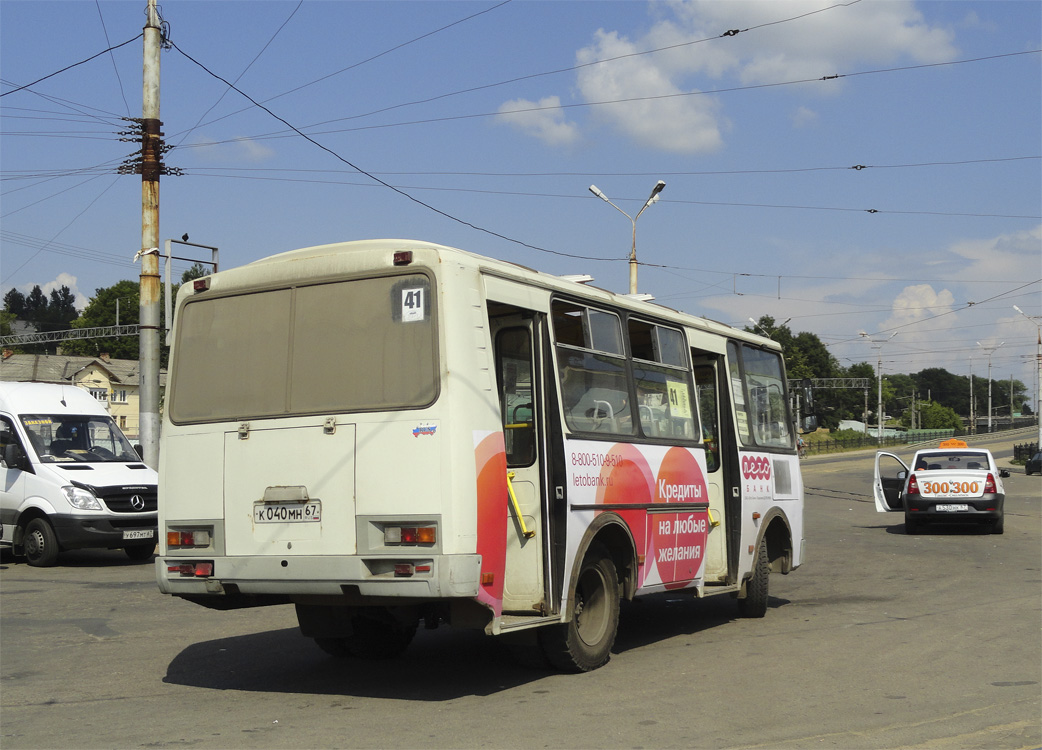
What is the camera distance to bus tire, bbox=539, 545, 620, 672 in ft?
26.9

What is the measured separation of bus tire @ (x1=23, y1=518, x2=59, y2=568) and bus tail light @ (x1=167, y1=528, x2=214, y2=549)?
31.7 feet

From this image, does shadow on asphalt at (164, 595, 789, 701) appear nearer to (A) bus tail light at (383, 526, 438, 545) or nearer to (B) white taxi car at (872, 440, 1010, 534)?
(A) bus tail light at (383, 526, 438, 545)

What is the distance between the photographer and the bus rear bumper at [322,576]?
6.89 m

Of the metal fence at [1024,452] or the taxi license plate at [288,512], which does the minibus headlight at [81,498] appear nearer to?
the taxi license plate at [288,512]

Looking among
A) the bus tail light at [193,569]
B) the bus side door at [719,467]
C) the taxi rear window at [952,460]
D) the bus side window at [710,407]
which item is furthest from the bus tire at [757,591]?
the taxi rear window at [952,460]

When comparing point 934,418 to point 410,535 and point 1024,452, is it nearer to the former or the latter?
point 1024,452

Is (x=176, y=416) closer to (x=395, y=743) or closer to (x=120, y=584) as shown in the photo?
(x=395, y=743)

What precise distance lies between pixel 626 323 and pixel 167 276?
12.3m

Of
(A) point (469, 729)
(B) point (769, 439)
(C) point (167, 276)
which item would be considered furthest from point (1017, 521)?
(A) point (469, 729)

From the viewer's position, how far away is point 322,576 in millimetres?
7195

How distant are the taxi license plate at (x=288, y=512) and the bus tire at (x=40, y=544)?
10352mm

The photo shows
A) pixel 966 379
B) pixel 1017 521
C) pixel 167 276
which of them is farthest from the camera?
pixel 966 379

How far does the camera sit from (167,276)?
64.1 ft

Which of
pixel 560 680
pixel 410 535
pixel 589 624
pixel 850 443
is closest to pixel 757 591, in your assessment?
pixel 589 624
